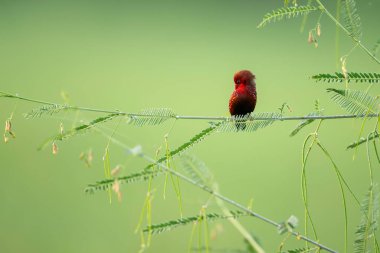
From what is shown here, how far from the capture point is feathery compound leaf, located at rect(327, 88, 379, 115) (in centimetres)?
78

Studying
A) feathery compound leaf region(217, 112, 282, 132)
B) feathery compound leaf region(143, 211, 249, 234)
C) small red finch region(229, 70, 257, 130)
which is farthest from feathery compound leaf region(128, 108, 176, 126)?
small red finch region(229, 70, 257, 130)

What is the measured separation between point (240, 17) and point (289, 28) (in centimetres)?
65

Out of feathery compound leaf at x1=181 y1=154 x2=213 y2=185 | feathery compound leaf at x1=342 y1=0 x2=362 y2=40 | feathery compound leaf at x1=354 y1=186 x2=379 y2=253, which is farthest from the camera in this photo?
feathery compound leaf at x1=342 y1=0 x2=362 y2=40

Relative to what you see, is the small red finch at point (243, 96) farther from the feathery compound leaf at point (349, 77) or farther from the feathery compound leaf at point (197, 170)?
the feathery compound leaf at point (197, 170)

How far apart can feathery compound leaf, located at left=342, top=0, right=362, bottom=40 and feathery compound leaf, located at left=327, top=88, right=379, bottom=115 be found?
0.26 feet

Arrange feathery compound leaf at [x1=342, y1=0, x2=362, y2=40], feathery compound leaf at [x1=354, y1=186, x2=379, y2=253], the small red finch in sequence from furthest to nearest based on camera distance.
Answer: the small red finch < feathery compound leaf at [x1=342, y1=0, x2=362, y2=40] < feathery compound leaf at [x1=354, y1=186, x2=379, y2=253]

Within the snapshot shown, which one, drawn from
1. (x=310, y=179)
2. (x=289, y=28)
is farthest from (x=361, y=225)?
(x=289, y=28)

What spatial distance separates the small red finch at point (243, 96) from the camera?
1.24m

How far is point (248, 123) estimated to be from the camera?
0.87 m

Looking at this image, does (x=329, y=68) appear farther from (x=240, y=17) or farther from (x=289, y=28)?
(x=240, y=17)

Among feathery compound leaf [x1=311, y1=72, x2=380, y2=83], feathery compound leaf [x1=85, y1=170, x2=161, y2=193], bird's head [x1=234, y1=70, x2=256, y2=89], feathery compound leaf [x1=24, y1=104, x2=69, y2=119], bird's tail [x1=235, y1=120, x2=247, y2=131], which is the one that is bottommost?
feathery compound leaf [x1=85, y1=170, x2=161, y2=193]

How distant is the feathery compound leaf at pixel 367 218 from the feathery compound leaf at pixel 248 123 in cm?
19

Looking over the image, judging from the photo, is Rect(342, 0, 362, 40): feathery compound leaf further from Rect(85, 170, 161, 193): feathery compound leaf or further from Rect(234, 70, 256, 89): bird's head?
Rect(234, 70, 256, 89): bird's head

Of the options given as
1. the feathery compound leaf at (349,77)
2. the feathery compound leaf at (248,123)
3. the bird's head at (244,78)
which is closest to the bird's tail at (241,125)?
the feathery compound leaf at (248,123)
